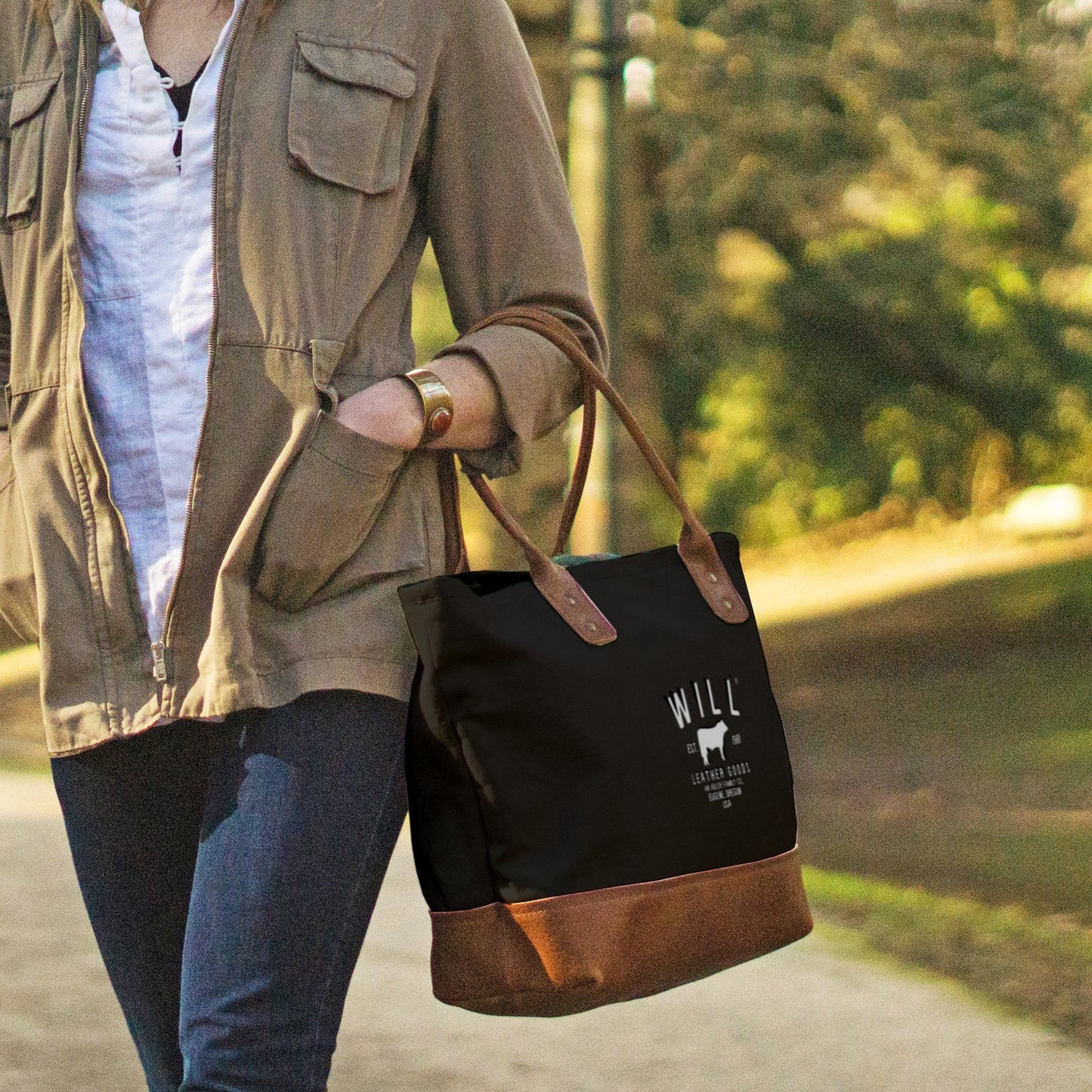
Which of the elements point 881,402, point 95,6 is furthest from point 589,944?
point 881,402

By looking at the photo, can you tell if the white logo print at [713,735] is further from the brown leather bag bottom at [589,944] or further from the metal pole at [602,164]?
the metal pole at [602,164]

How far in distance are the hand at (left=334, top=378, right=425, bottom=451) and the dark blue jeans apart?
29 centimetres

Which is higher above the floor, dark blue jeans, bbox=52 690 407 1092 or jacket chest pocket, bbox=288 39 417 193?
jacket chest pocket, bbox=288 39 417 193

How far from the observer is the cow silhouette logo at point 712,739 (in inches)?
79.0

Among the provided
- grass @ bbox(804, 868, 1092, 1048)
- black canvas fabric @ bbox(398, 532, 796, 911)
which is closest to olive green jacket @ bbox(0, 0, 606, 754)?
black canvas fabric @ bbox(398, 532, 796, 911)

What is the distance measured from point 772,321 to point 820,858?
9.99 metres

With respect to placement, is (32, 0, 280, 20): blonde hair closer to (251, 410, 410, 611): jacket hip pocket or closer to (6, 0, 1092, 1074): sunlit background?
(251, 410, 410, 611): jacket hip pocket

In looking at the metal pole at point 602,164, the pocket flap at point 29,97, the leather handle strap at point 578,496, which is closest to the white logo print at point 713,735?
the leather handle strap at point 578,496

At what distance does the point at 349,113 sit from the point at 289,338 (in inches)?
10.9

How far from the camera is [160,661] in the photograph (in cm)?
196

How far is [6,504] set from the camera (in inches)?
83.4

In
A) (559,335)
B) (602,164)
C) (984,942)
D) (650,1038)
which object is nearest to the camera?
(559,335)

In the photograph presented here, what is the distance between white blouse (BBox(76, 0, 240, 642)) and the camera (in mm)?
1960

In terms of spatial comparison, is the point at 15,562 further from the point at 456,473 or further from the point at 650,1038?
the point at 650,1038
